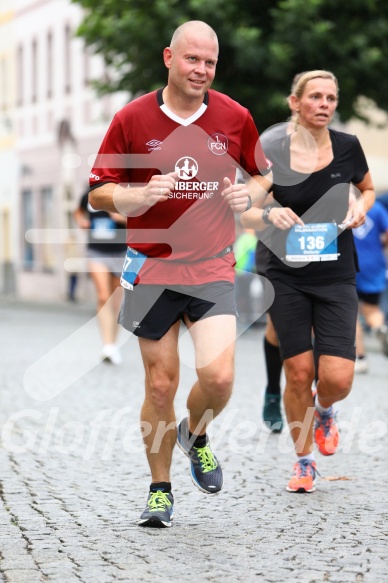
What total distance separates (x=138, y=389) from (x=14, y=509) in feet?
18.8

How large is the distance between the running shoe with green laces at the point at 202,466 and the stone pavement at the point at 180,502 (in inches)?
4.6

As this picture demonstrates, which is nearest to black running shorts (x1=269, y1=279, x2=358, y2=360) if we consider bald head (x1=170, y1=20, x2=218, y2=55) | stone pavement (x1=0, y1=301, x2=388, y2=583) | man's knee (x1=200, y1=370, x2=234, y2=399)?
stone pavement (x1=0, y1=301, x2=388, y2=583)

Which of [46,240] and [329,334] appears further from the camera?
[46,240]

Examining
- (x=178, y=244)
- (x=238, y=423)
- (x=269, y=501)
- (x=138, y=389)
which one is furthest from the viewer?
(x=138, y=389)

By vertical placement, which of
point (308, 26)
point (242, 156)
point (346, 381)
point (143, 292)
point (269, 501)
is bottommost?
point (269, 501)

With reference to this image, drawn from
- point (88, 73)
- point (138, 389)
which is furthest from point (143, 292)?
point (88, 73)

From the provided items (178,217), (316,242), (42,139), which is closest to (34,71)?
(42,139)

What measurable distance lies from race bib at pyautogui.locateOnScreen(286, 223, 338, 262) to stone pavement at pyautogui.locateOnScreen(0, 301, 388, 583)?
108 cm

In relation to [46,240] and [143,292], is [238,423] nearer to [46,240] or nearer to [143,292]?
[143,292]

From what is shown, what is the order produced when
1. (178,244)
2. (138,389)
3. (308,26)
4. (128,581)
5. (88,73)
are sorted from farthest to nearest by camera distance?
(88,73)
(308,26)
(138,389)
(178,244)
(128,581)

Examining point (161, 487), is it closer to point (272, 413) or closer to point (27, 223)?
point (272, 413)

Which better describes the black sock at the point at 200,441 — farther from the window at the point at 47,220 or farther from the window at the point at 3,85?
the window at the point at 3,85

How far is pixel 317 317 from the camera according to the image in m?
7.07

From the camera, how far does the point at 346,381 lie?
23.0ft
